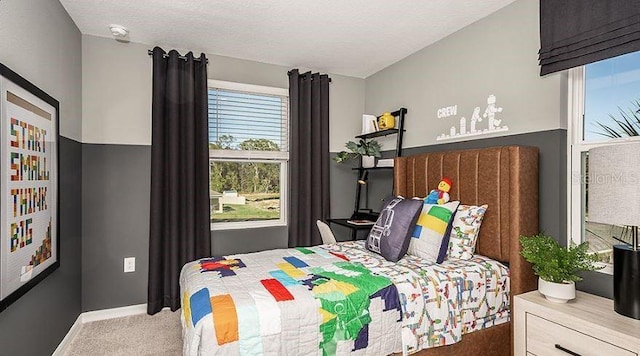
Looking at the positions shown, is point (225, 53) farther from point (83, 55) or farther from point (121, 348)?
point (121, 348)

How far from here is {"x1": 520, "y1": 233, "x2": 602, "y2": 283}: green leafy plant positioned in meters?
1.76

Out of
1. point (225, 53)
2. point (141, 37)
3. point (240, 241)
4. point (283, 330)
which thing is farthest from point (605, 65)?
point (141, 37)

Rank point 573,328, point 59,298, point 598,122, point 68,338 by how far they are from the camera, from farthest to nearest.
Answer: point 68,338 < point 59,298 < point 598,122 < point 573,328

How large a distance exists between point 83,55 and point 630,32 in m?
3.90

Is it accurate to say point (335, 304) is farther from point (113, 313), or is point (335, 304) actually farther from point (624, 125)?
point (113, 313)

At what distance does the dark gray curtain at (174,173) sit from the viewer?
3.04 m

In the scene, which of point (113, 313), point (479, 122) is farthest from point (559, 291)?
point (113, 313)

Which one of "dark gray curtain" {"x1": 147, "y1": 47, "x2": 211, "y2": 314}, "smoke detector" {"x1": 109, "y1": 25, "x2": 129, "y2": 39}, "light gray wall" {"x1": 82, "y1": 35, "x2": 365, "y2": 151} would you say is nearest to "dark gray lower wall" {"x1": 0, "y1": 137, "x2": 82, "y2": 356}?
"light gray wall" {"x1": 82, "y1": 35, "x2": 365, "y2": 151}

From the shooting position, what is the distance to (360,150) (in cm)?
371

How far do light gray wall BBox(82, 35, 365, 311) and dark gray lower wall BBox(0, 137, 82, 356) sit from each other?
0.38ft

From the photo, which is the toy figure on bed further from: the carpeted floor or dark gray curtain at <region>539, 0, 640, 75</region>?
the carpeted floor

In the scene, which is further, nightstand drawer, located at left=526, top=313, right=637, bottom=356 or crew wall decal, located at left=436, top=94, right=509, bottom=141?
crew wall decal, located at left=436, top=94, right=509, bottom=141

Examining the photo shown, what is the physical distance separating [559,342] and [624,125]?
127 centimetres

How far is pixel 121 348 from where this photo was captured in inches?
97.7
